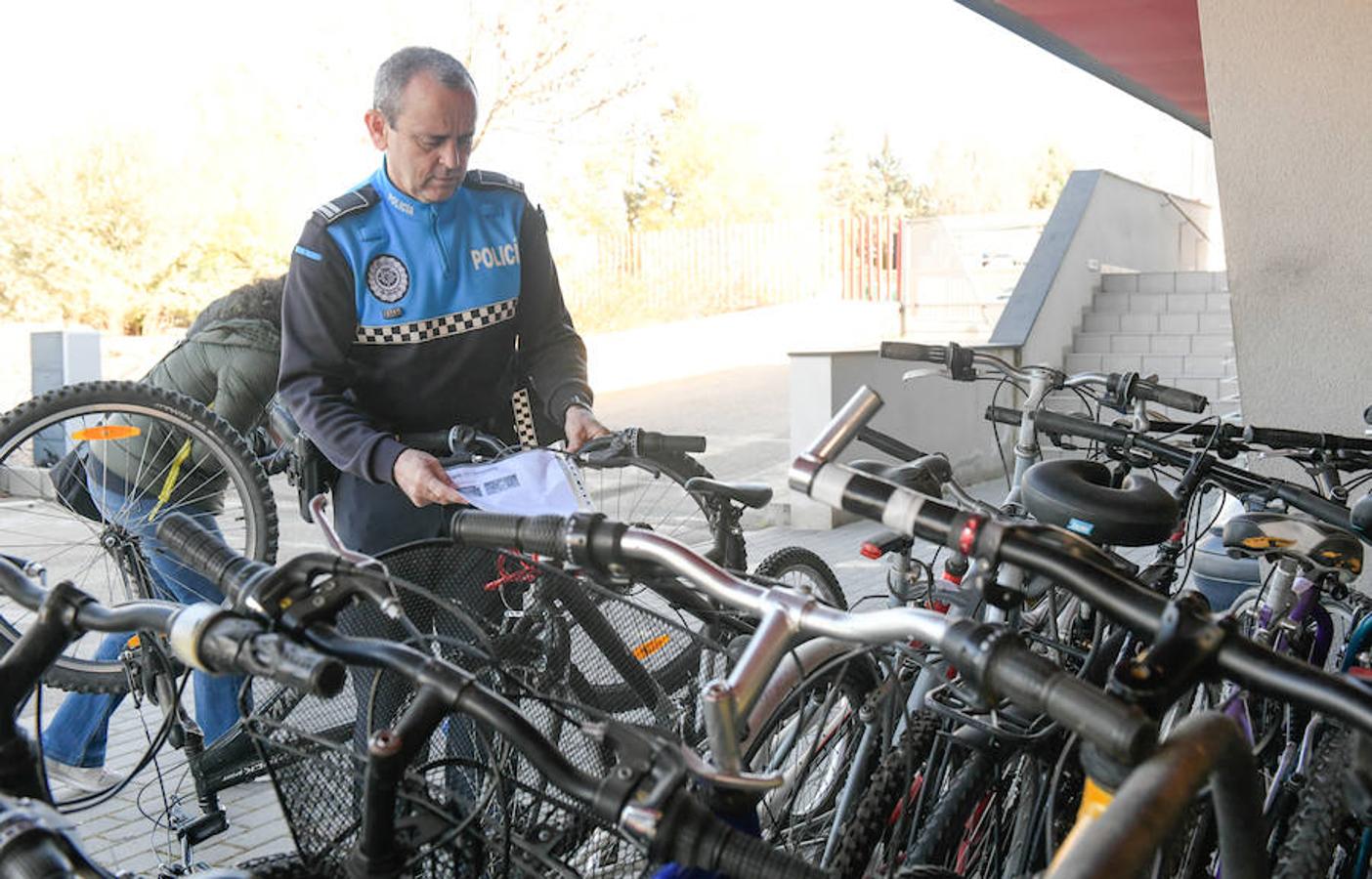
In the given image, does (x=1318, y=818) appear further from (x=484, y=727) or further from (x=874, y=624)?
(x=484, y=727)

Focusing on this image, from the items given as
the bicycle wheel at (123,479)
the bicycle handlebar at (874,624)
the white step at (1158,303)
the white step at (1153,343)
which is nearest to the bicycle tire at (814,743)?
the bicycle handlebar at (874,624)

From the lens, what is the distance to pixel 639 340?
16641 mm

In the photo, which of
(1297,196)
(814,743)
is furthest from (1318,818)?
(1297,196)

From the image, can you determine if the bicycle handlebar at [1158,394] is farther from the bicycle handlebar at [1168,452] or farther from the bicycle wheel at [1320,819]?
the bicycle wheel at [1320,819]

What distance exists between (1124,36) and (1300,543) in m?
8.08

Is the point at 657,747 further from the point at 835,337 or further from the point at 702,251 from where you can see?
the point at 702,251

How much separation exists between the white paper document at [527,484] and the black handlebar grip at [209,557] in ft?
2.42

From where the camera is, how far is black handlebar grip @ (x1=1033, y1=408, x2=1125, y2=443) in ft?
10.2

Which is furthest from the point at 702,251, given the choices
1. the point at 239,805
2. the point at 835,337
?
the point at 239,805

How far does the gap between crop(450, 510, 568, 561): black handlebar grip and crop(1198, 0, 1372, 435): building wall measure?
4.22 m

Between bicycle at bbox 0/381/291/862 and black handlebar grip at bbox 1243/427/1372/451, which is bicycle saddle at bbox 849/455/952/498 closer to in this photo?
black handlebar grip at bbox 1243/427/1372/451

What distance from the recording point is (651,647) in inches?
70.5

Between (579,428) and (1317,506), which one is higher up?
(579,428)

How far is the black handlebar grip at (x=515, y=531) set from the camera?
1511 mm
